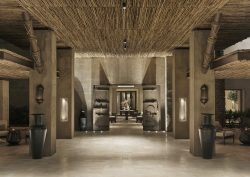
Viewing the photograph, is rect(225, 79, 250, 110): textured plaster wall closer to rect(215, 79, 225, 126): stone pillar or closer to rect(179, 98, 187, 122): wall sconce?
rect(215, 79, 225, 126): stone pillar

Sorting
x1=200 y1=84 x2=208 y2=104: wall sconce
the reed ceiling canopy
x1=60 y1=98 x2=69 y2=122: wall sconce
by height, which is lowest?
x1=60 y1=98 x2=69 y2=122: wall sconce

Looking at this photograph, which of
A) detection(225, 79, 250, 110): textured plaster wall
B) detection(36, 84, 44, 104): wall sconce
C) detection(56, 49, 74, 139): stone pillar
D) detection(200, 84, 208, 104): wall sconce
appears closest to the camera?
detection(36, 84, 44, 104): wall sconce

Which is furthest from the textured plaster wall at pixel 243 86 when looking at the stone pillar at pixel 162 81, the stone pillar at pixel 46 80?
the stone pillar at pixel 46 80

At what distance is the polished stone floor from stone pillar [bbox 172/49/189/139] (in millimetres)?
2800

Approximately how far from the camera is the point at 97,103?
63.4ft

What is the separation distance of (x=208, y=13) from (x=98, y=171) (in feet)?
14.3

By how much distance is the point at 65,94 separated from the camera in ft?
52.0

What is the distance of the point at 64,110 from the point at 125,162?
6930 mm

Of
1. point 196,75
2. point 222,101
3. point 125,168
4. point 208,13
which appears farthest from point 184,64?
point 125,168

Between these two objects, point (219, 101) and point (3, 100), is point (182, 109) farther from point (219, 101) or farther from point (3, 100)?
point (3, 100)

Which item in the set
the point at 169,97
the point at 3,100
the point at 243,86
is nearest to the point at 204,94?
the point at 169,97

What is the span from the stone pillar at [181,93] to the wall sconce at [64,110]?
179 inches

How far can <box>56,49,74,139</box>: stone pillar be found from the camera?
15.6 metres

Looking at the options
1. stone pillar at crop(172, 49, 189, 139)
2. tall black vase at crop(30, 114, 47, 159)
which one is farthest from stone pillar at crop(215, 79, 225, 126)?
tall black vase at crop(30, 114, 47, 159)
